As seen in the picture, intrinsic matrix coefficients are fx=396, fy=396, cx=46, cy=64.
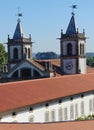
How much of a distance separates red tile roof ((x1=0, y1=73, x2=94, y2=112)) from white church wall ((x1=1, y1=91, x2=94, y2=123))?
0.61 metres

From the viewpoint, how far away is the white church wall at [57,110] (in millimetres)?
38162

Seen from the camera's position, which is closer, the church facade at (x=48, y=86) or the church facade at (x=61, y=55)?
the church facade at (x=48, y=86)

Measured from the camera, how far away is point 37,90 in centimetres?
4422

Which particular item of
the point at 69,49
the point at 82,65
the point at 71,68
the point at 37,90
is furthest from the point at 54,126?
the point at 82,65

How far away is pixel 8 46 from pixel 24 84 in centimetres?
2759

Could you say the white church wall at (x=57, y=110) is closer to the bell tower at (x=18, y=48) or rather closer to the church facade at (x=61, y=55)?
the church facade at (x=61, y=55)

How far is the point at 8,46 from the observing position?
71750 mm

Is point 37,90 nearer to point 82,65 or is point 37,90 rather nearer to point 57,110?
point 57,110

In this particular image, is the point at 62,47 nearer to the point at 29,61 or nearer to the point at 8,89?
the point at 29,61

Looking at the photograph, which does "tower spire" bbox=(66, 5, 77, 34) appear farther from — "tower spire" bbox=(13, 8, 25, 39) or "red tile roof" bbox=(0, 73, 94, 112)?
"red tile roof" bbox=(0, 73, 94, 112)

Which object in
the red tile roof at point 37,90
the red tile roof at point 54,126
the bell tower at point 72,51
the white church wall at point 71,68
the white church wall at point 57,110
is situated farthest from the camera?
the white church wall at point 71,68

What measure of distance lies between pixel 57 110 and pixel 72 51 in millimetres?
26813

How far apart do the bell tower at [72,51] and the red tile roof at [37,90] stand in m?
14.0

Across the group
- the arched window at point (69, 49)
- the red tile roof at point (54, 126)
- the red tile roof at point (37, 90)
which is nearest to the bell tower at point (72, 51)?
the arched window at point (69, 49)
